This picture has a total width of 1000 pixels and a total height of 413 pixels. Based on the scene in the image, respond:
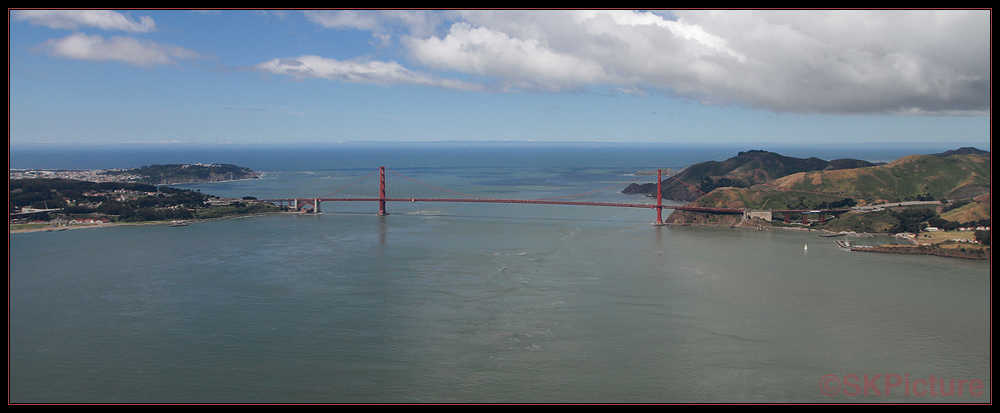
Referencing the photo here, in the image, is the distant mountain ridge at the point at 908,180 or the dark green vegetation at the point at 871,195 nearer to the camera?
the dark green vegetation at the point at 871,195

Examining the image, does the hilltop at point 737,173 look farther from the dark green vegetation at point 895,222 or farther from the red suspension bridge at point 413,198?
the dark green vegetation at point 895,222

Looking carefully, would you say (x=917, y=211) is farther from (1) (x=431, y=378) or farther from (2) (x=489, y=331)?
(1) (x=431, y=378)

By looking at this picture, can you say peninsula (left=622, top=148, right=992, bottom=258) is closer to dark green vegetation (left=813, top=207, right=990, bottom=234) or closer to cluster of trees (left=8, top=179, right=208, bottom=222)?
dark green vegetation (left=813, top=207, right=990, bottom=234)

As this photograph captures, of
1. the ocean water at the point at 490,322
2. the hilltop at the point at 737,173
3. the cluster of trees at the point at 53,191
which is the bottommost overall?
the ocean water at the point at 490,322

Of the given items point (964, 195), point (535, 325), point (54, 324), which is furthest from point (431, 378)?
point (964, 195)

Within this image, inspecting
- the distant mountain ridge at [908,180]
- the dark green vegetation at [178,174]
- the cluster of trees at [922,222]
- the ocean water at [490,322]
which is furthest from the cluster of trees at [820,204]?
the dark green vegetation at [178,174]

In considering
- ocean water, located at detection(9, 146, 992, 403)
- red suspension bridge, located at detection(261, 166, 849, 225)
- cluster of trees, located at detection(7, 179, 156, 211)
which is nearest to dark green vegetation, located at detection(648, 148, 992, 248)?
red suspension bridge, located at detection(261, 166, 849, 225)
